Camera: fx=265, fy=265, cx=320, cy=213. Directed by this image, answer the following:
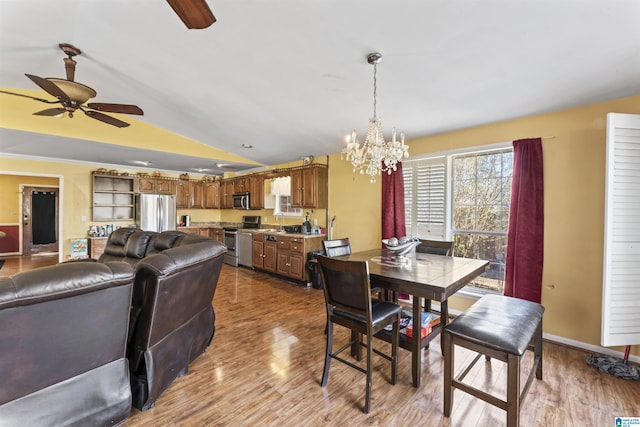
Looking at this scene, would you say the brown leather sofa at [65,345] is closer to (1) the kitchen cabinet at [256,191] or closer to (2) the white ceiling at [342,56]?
(2) the white ceiling at [342,56]

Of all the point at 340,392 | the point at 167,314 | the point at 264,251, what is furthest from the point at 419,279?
the point at 264,251

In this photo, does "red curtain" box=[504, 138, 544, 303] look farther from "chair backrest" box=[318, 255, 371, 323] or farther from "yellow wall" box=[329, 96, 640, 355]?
"chair backrest" box=[318, 255, 371, 323]

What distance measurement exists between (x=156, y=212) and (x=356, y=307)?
6041 millimetres

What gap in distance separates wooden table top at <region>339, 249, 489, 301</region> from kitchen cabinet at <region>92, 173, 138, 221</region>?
6.27 meters

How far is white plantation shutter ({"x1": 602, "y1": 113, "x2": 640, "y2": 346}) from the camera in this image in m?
2.21

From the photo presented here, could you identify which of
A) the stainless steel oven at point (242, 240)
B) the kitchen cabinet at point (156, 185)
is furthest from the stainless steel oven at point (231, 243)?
the kitchen cabinet at point (156, 185)

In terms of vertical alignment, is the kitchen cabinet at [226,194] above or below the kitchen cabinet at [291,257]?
above

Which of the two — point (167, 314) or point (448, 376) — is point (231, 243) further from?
point (448, 376)

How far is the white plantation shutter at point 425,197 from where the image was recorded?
362 cm

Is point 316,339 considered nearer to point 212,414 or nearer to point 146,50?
point 212,414

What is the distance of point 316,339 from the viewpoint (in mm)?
2803

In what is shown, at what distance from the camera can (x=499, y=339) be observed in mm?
1599

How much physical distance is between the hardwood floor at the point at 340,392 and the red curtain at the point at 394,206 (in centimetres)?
156

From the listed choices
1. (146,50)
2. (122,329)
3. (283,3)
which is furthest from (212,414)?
(146,50)
